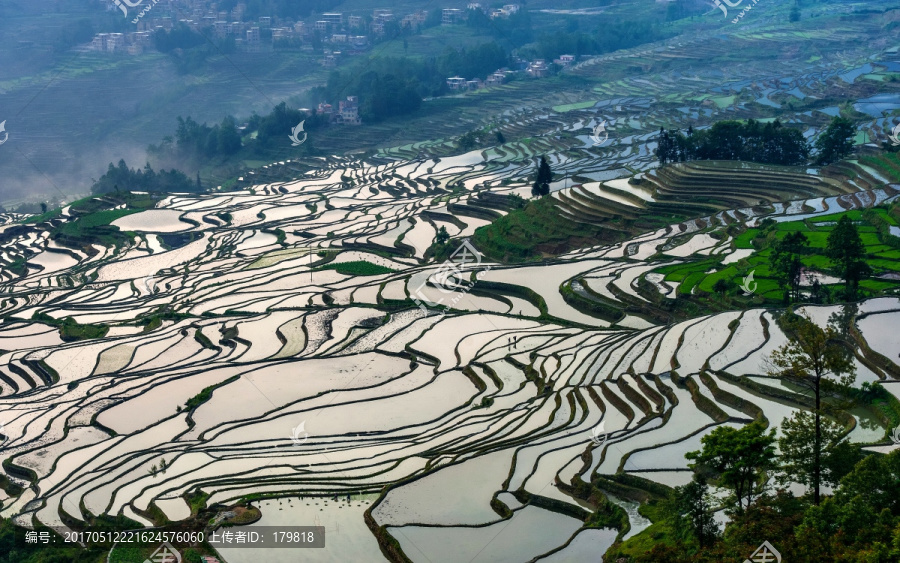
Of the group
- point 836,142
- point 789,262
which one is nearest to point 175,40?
point 836,142

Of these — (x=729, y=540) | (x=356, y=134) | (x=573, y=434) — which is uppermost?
(x=729, y=540)

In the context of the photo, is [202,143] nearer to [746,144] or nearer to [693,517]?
[746,144]

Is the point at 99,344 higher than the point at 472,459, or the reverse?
the point at 472,459

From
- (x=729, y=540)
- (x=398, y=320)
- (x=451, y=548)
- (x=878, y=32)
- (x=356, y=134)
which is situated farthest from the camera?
(x=878, y=32)

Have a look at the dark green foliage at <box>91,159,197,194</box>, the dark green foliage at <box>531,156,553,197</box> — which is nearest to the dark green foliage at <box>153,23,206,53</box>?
the dark green foliage at <box>91,159,197,194</box>

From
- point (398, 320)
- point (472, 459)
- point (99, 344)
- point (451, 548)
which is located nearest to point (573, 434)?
point (472, 459)

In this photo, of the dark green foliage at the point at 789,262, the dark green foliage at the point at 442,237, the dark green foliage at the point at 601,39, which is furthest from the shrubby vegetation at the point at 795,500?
the dark green foliage at the point at 601,39

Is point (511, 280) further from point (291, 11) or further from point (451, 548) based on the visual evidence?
point (291, 11)
